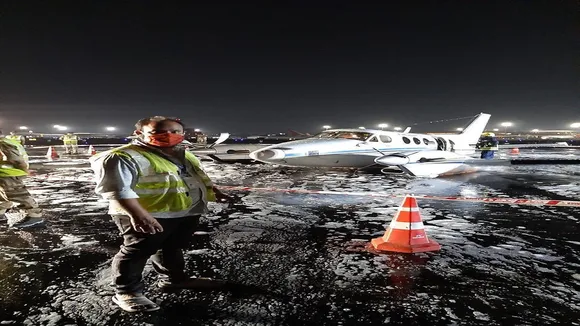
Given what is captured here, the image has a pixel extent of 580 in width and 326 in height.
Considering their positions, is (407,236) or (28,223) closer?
(407,236)

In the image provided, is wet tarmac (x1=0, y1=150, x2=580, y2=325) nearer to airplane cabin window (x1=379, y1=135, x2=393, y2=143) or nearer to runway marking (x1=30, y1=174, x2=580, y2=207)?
runway marking (x1=30, y1=174, x2=580, y2=207)

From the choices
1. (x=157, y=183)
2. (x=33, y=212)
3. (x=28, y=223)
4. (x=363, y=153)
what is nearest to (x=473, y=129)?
(x=363, y=153)

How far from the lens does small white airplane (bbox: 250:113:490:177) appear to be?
13859 mm

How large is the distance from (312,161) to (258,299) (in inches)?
428

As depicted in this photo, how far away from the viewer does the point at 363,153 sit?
49.9 ft

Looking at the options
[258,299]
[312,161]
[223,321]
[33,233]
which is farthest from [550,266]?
[312,161]

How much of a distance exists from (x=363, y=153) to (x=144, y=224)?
12618 millimetres

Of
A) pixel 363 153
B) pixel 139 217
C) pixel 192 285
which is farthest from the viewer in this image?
pixel 363 153

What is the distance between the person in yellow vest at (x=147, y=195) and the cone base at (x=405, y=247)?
8.66 feet

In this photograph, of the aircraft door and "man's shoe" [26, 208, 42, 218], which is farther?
the aircraft door

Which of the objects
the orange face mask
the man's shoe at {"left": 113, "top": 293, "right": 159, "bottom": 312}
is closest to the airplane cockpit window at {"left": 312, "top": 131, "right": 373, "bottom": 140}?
the orange face mask

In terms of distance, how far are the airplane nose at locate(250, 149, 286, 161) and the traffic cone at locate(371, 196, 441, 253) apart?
325 inches

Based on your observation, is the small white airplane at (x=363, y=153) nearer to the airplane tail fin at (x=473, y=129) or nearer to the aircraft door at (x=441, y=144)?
the aircraft door at (x=441, y=144)

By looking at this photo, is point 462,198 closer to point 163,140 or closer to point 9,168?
point 163,140
